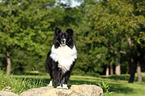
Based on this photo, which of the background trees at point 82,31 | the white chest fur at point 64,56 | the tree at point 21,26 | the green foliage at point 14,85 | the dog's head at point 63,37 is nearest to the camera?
the dog's head at point 63,37

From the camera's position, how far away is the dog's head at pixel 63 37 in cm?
635

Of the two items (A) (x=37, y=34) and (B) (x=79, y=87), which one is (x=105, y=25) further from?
(A) (x=37, y=34)

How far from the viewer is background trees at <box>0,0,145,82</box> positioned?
1567 cm

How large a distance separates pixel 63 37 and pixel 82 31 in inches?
998

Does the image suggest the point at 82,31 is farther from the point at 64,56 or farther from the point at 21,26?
the point at 64,56

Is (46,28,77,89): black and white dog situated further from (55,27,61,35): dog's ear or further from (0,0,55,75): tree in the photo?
(0,0,55,75): tree

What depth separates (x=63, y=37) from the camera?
6.34 meters

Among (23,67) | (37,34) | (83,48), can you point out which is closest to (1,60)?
(23,67)

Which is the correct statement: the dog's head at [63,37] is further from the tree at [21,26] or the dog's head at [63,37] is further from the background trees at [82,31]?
the tree at [21,26]

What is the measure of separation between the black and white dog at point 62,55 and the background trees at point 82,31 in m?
7.57

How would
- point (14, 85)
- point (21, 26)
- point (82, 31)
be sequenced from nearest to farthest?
point (14, 85) → point (21, 26) → point (82, 31)

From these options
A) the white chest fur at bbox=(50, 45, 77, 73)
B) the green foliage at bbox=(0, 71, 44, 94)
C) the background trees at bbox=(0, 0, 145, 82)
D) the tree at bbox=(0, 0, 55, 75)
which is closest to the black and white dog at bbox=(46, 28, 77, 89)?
the white chest fur at bbox=(50, 45, 77, 73)

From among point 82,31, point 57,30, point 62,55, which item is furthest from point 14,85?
point 82,31

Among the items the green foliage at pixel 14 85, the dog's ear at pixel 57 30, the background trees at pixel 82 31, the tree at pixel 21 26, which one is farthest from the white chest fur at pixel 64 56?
the tree at pixel 21 26
